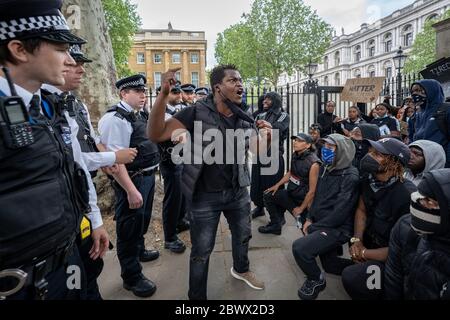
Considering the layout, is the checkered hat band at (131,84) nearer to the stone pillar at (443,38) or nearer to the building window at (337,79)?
the stone pillar at (443,38)

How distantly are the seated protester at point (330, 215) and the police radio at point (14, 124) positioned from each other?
2560mm

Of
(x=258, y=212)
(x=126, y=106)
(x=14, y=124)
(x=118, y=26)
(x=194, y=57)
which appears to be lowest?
(x=258, y=212)

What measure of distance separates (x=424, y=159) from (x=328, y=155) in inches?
36.4

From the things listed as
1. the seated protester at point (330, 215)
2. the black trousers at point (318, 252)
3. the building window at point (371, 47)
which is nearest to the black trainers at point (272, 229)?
the seated protester at point (330, 215)

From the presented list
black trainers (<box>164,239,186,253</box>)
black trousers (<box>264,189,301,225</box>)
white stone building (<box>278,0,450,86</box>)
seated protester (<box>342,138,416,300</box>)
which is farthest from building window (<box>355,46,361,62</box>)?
black trainers (<box>164,239,186,253</box>)

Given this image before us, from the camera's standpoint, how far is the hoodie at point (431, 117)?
3996 millimetres

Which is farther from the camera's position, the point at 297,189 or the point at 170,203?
the point at 297,189

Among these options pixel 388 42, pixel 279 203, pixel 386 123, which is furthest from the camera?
pixel 388 42

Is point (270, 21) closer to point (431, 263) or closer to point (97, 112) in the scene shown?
point (97, 112)

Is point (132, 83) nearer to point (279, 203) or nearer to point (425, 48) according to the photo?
point (279, 203)

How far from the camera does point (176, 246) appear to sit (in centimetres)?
368

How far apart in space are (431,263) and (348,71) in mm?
63907

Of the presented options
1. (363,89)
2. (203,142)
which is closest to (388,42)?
(363,89)
